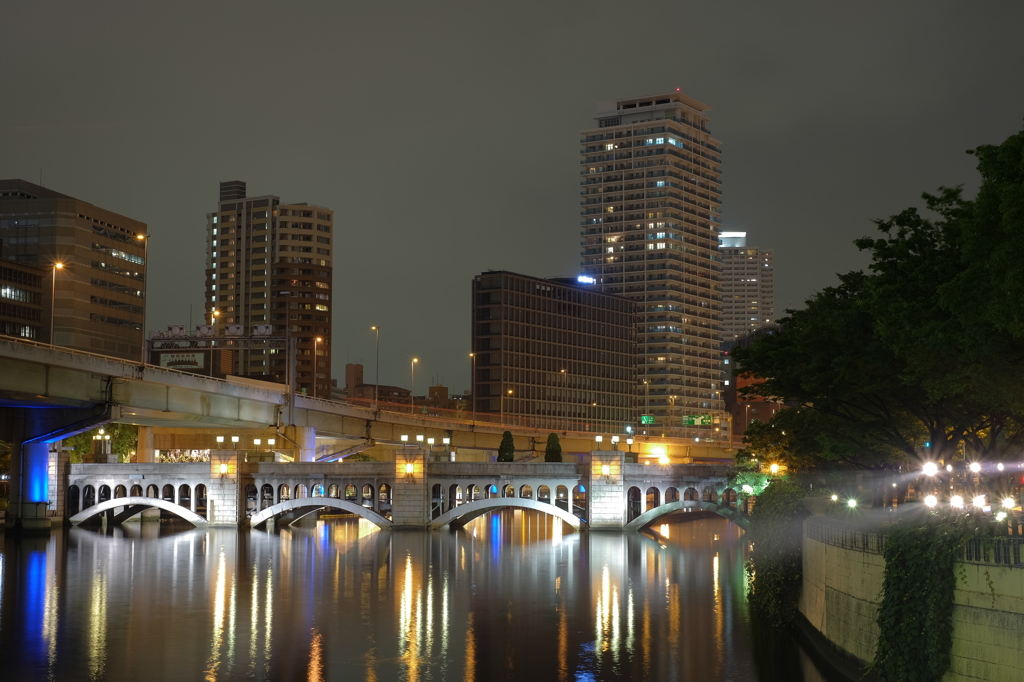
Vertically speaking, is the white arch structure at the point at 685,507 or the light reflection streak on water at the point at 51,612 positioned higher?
the white arch structure at the point at 685,507

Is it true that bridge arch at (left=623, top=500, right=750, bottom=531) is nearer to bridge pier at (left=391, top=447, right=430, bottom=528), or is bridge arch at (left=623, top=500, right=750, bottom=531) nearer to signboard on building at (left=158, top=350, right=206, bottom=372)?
bridge pier at (left=391, top=447, right=430, bottom=528)

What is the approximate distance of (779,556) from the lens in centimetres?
5081

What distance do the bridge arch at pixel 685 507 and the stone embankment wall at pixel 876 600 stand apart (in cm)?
4781

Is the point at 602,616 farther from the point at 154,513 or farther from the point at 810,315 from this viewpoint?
the point at 154,513

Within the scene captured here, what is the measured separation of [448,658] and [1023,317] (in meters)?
24.2

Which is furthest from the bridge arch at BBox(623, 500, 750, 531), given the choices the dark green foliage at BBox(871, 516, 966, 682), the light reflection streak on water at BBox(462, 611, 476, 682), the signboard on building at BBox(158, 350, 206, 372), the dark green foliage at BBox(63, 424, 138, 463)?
the signboard on building at BBox(158, 350, 206, 372)

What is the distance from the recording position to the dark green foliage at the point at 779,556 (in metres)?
50.0

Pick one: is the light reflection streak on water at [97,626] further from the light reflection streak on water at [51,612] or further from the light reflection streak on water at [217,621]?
the light reflection streak on water at [217,621]

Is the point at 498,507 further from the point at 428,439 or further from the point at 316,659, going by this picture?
the point at 316,659

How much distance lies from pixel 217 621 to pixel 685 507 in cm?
5240

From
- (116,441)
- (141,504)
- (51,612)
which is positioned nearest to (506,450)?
(141,504)

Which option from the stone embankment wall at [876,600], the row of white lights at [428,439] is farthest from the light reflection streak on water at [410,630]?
the row of white lights at [428,439]

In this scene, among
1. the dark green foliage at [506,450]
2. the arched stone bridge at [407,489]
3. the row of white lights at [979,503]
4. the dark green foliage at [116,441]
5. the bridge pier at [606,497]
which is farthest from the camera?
the dark green foliage at [506,450]

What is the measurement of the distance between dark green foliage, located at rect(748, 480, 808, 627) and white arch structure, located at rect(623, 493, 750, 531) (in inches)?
1517
